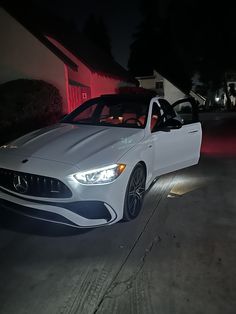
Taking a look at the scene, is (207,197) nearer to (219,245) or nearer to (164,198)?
(164,198)

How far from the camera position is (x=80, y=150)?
3.99 meters

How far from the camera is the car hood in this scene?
3.81 metres

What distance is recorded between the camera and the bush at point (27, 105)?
11.3 metres

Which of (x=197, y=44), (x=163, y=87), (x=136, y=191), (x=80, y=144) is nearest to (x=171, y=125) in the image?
(x=136, y=191)

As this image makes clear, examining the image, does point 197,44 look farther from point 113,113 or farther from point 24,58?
point 113,113

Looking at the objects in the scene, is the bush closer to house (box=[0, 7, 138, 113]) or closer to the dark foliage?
house (box=[0, 7, 138, 113])

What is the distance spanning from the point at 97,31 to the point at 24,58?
5412 centimetres

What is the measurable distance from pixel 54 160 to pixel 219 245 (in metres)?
2.07

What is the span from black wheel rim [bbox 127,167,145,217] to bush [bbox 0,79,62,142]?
23.8ft

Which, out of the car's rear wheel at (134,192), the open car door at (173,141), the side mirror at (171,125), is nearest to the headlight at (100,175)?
the car's rear wheel at (134,192)

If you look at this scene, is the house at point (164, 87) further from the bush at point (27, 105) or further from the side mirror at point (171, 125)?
the side mirror at point (171, 125)

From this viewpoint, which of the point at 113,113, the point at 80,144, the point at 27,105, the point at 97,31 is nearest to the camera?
the point at 80,144

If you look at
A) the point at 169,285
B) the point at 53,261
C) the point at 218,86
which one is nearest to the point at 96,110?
the point at 53,261

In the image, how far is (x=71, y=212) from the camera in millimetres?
3553
